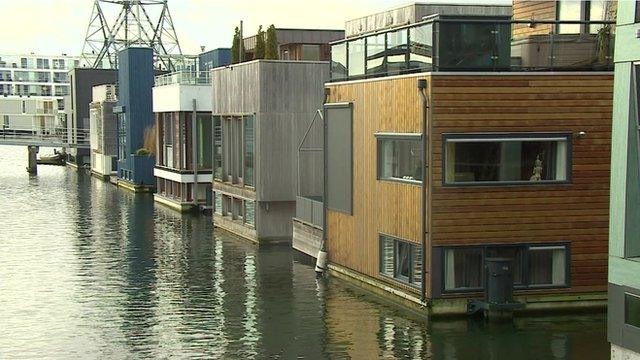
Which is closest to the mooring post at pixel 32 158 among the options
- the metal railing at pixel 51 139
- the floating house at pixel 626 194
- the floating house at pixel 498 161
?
the metal railing at pixel 51 139

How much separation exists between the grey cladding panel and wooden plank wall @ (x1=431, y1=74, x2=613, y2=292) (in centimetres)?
545

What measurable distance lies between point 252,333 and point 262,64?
620 inches

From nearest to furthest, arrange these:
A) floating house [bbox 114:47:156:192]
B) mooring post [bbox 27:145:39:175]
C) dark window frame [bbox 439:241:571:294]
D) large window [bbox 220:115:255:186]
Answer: dark window frame [bbox 439:241:571:294] → large window [bbox 220:115:255:186] → floating house [bbox 114:47:156:192] → mooring post [bbox 27:145:39:175]

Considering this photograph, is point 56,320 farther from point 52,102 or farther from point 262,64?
point 52,102

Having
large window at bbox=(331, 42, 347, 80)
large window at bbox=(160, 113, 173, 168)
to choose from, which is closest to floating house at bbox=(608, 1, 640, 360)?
large window at bbox=(331, 42, 347, 80)

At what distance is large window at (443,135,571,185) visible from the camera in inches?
860

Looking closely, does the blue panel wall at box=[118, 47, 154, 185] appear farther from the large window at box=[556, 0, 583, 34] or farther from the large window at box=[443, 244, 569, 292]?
the large window at box=[443, 244, 569, 292]

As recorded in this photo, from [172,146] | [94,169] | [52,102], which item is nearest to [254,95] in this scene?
[172,146]

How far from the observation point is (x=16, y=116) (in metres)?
167

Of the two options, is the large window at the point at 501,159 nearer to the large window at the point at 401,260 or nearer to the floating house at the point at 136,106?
the large window at the point at 401,260

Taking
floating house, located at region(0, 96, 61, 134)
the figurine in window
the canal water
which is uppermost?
floating house, located at region(0, 96, 61, 134)

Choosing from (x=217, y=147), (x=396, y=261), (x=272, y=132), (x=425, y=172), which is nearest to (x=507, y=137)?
(x=425, y=172)

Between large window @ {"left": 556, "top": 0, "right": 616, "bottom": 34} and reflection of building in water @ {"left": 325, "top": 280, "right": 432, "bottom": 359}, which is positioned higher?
large window @ {"left": 556, "top": 0, "right": 616, "bottom": 34}

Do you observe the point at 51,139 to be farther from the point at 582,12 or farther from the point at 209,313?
the point at 582,12
